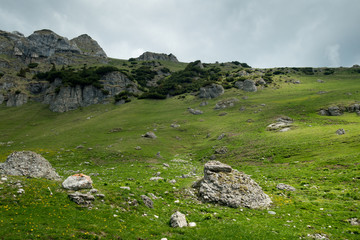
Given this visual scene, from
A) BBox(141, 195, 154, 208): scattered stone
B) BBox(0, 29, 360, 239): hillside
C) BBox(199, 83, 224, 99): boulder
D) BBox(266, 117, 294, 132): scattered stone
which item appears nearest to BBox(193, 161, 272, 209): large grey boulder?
BBox(0, 29, 360, 239): hillside

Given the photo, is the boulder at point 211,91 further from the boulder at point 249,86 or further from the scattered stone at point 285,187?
the scattered stone at point 285,187

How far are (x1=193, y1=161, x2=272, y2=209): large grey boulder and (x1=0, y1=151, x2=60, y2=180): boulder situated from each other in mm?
16721

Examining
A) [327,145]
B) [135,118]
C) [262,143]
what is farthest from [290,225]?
[135,118]

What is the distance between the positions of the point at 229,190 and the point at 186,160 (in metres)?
25.8

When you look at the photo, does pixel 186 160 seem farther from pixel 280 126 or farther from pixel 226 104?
pixel 226 104

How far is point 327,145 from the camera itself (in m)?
35.0

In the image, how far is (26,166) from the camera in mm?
20250

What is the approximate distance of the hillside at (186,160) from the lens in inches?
502

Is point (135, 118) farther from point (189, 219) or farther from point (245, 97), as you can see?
point (189, 219)

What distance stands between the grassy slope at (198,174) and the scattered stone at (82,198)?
0.45 m

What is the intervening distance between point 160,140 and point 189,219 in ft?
151

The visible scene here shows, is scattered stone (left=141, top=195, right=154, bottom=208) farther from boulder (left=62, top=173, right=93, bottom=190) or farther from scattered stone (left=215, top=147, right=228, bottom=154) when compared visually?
scattered stone (left=215, top=147, right=228, bottom=154)

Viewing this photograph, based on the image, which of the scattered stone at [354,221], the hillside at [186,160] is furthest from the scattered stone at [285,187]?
the scattered stone at [354,221]

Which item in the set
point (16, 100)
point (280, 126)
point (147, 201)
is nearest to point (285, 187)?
point (147, 201)
